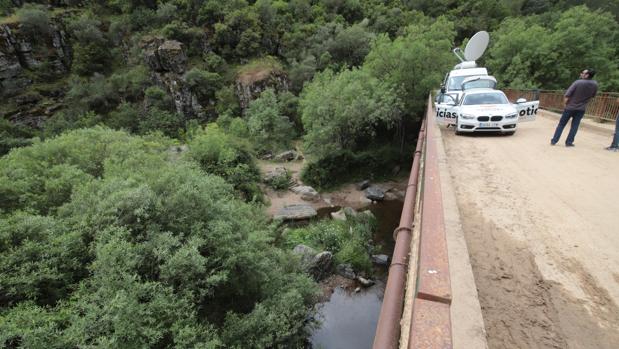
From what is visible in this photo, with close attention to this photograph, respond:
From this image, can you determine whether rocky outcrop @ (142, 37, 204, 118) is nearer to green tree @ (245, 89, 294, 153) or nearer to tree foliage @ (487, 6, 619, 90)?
green tree @ (245, 89, 294, 153)

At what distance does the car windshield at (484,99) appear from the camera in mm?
9445

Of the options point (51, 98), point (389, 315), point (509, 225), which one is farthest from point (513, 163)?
point (51, 98)

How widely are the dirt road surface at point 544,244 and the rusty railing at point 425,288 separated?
819mm

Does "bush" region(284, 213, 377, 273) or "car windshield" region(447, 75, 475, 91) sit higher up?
"car windshield" region(447, 75, 475, 91)

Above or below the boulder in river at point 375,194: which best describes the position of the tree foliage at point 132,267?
above

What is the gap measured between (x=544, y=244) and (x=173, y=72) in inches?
1587

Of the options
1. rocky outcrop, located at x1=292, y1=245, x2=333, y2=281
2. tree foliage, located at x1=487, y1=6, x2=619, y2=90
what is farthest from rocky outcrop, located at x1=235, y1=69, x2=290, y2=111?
rocky outcrop, located at x1=292, y1=245, x2=333, y2=281

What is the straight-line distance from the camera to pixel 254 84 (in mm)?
34969

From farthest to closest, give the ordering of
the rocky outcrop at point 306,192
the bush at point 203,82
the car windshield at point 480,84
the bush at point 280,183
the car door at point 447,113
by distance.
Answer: the bush at point 203,82 < the bush at point 280,183 < the rocky outcrop at point 306,192 < the car windshield at point 480,84 < the car door at point 447,113

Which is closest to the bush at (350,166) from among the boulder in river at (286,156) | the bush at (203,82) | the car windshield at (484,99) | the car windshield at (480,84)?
the boulder in river at (286,156)

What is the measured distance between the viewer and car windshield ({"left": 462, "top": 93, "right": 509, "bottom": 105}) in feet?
31.0

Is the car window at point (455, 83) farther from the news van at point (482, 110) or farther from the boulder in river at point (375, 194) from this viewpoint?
the boulder in river at point (375, 194)

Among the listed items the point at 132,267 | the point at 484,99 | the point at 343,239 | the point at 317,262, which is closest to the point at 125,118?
the point at 343,239

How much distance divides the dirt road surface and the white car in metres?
2.35
